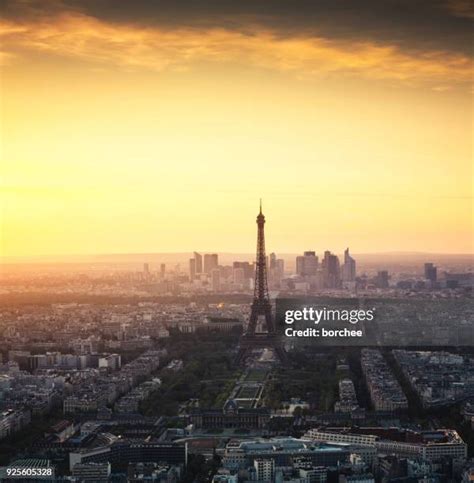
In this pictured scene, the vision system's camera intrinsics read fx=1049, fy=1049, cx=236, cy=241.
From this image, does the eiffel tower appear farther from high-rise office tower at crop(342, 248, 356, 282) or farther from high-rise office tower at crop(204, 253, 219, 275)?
high-rise office tower at crop(204, 253, 219, 275)

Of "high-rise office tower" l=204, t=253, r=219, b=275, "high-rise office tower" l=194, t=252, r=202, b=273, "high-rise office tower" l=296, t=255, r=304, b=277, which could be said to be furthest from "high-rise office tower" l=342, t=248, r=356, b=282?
"high-rise office tower" l=194, t=252, r=202, b=273

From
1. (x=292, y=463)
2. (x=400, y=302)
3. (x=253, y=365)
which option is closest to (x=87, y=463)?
(x=292, y=463)

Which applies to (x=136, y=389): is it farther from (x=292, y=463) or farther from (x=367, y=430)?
(x=292, y=463)

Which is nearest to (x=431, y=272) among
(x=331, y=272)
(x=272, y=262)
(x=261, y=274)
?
(x=331, y=272)

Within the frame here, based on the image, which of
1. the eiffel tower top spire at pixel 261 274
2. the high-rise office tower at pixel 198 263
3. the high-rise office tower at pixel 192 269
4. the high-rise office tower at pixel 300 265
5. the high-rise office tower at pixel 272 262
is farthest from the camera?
the high-rise office tower at pixel 192 269

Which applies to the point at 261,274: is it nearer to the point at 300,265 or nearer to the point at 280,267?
the point at 300,265

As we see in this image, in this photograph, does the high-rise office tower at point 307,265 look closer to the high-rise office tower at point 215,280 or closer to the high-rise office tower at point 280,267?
the high-rise office tower at point 280,267

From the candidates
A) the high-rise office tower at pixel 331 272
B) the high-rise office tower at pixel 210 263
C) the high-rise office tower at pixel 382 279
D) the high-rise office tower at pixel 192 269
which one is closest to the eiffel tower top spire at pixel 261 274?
the high-rise office tower at pixel 331 272
